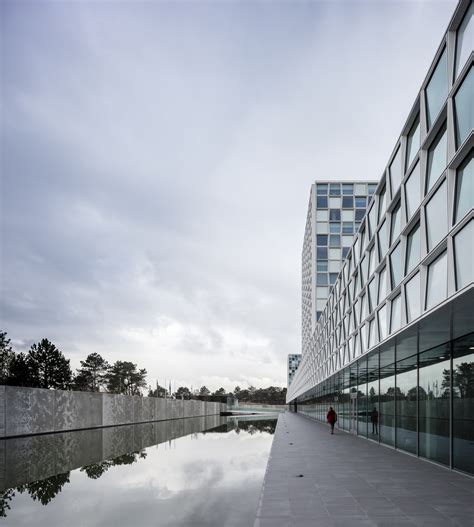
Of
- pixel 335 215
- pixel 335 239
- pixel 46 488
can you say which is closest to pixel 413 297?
pixel 46 488

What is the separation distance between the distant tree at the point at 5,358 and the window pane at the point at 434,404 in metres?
72.3

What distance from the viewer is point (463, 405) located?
14859 mm

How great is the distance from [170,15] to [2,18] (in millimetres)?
6783

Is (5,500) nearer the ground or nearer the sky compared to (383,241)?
nearer the ground

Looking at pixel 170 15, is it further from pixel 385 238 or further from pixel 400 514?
pixel 400 514

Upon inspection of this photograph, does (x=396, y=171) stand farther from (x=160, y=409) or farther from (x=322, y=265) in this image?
(x=322, y=265)

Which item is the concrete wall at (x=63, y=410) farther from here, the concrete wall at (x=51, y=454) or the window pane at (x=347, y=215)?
the window pane at (x=347, y=215)

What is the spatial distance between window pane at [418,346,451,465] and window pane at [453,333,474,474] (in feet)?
2.00

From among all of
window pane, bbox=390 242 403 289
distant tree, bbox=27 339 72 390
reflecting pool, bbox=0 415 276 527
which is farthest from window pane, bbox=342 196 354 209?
window pane, bbox=390 242 403 289

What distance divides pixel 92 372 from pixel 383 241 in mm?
97185

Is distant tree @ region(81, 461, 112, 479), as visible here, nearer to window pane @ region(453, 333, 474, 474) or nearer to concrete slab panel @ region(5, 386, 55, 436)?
window pane @ region(453, 333, 474, 474)

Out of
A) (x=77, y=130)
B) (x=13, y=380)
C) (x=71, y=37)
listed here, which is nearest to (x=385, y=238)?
(x=71, y=37)

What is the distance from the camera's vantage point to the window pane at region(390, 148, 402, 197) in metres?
17.2

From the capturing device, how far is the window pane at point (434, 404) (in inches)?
638
